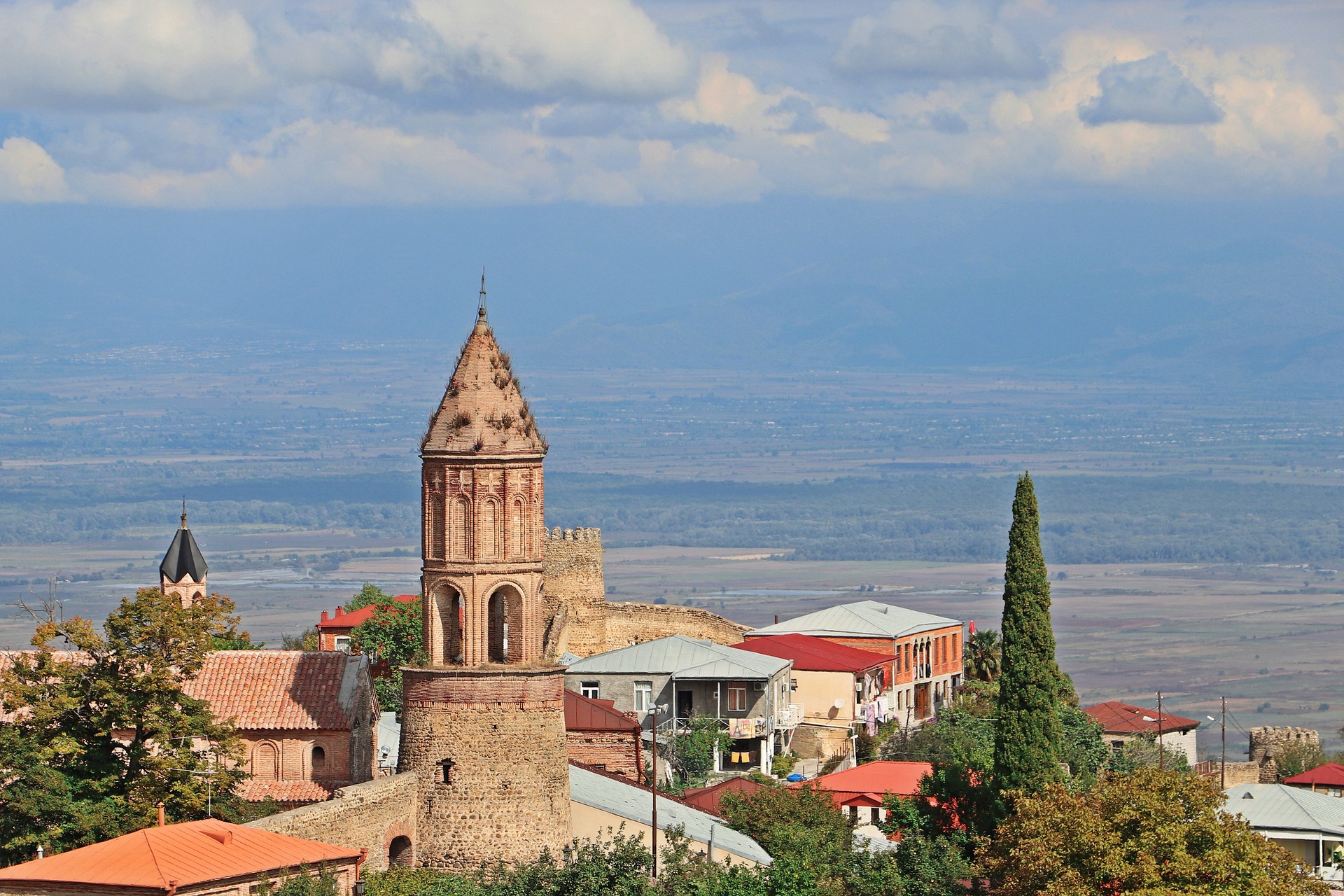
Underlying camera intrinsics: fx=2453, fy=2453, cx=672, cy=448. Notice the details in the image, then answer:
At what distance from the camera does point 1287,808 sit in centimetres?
6253

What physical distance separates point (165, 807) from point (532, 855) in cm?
706

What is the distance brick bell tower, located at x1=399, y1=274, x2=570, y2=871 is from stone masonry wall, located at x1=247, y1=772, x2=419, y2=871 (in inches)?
20.3

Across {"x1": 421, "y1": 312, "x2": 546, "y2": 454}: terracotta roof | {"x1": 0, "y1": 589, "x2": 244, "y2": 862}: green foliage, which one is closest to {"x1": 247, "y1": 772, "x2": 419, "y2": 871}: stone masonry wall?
{"x1": 0, "y1": 589, "x2": 244, "y2": 862}: green foliage

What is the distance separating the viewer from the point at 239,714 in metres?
50.5

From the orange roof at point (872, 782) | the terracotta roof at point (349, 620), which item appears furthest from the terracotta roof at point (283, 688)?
the terracotta roof at point (349, 620)

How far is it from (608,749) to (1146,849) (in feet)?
64.6

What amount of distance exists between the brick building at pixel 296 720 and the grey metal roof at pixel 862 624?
32.7 metres

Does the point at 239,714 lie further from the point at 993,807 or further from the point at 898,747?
the point at 898,747

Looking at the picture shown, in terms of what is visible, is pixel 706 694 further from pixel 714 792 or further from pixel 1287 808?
pixel 1287 808

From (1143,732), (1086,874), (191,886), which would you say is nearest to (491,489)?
(191,886)

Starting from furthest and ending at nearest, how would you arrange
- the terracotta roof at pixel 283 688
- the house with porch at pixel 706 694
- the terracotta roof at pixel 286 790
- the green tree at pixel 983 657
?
the green tree at pixel 983 657 < the house with porch at pixel 706 694 < the terracotta roof at pixel 283 688 < the terracotta roof at pixel 286 790

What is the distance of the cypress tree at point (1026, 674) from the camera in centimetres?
5078

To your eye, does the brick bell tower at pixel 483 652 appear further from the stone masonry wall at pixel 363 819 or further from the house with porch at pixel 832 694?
the house with porch at pixel 832 694

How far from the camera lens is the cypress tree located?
167ft
